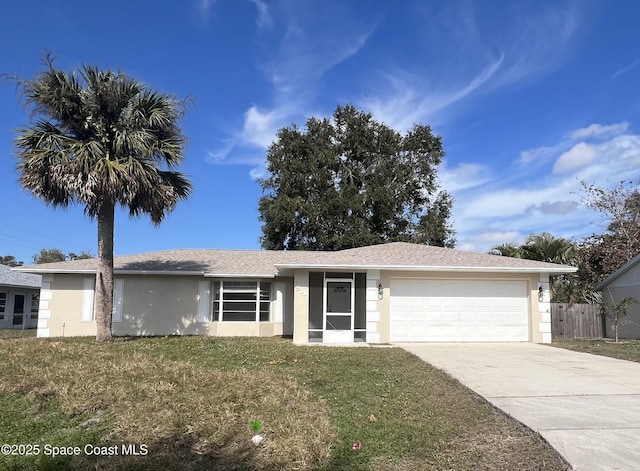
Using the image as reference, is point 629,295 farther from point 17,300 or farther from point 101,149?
point 17,300

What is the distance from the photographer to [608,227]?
92.3 ft

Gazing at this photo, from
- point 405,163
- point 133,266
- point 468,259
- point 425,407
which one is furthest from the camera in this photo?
point 405,163

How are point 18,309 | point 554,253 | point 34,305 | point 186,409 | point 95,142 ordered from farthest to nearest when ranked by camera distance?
point 34,305 → point 18,309 → point 554,253 → point 95,142 → point 186,409

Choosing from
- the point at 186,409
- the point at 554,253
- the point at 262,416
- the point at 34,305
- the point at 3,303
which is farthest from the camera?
the point at 34,305

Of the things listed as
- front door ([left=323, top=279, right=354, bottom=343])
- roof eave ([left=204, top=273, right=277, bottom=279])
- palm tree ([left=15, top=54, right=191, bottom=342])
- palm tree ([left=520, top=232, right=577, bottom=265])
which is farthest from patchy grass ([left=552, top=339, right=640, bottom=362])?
palm tree ([left=15, top=54, right=191, bottom=342])

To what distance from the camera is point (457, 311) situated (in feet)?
52.7

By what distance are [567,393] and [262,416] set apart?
16.5ft

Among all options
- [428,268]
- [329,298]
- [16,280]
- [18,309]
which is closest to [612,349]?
[428,268]

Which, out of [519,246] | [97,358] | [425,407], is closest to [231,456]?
[425,407]

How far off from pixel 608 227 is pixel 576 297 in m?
7.23

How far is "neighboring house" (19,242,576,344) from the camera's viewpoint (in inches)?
616

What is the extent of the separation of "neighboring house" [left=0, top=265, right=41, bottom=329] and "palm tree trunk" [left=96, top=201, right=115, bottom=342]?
1320 centimetres

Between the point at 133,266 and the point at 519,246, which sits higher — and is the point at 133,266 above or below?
below

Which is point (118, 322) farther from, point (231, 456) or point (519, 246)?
point (519, 246)
